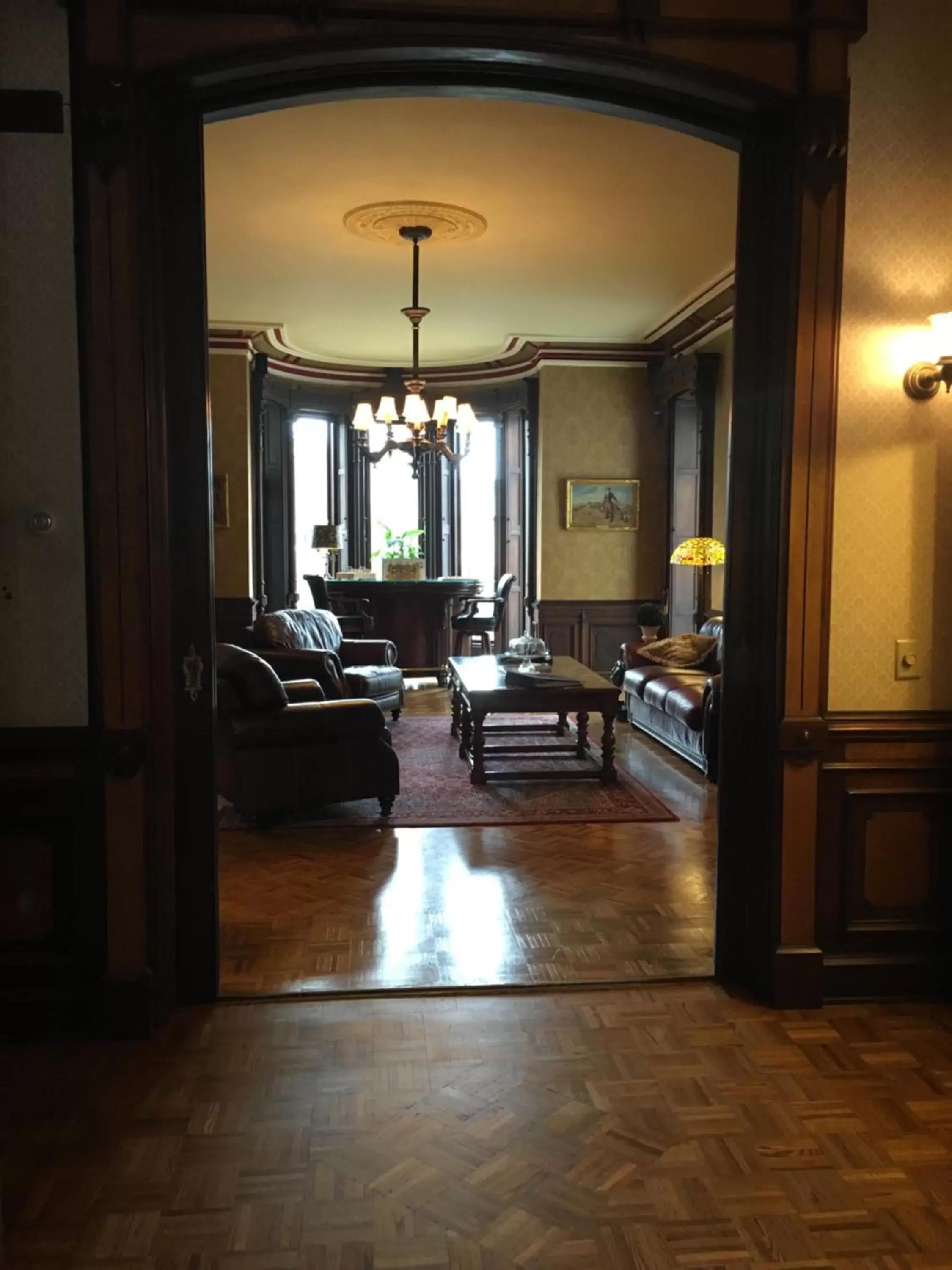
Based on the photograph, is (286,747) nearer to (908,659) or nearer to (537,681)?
(537,681)

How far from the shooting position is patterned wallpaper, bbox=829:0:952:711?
2943mm

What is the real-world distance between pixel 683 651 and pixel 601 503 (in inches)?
109

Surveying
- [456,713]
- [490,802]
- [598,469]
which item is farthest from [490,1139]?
[598,469]

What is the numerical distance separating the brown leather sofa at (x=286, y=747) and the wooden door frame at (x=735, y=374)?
1.77 meters

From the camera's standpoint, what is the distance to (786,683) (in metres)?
2.99

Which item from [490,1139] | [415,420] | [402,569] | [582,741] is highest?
[415,420]

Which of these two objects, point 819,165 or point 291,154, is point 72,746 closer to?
point 819,165

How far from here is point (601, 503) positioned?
32.0ft

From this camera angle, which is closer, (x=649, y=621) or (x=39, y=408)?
(x=39, y=408)

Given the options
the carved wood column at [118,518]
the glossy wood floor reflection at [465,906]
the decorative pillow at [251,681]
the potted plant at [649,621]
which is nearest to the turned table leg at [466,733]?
the glossy wood floor reflection at [465,906]

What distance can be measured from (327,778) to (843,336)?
3130mm

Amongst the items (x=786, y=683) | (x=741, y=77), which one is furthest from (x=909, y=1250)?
(x=741, y=77)

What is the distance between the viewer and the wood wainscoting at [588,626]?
386 inches

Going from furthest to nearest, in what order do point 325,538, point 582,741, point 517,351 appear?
point 325,538, point 517,351, point 582,741
